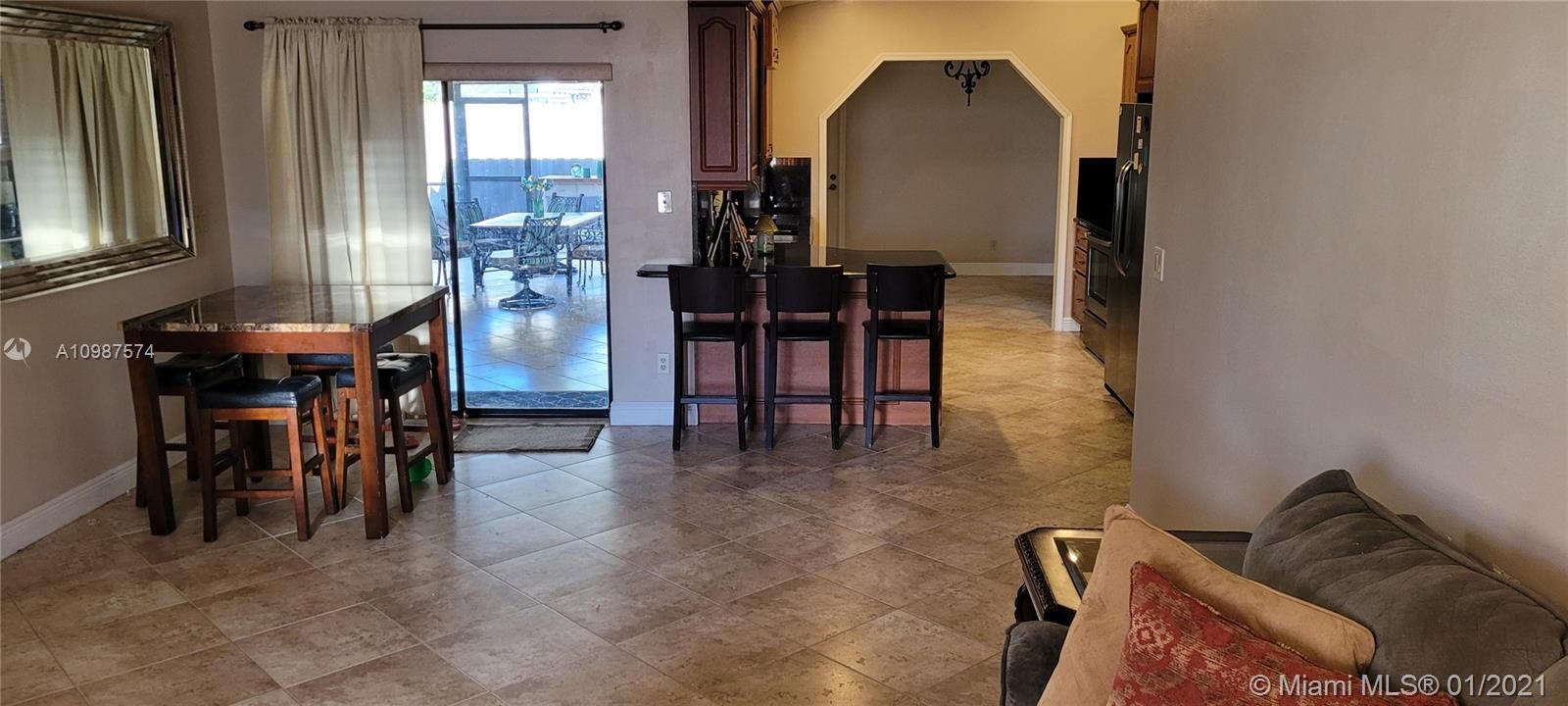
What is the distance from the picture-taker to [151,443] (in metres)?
4.09

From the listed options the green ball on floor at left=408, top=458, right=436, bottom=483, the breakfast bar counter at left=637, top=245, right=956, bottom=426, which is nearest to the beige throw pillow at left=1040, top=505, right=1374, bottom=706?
the green ball on floor at left=408, top=458, right=436, bottom=483

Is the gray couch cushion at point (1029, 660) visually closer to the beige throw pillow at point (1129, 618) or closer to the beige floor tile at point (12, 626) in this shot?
the beige throw pillow at point (1129, 618)

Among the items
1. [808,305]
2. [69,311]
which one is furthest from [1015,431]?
[69,311]

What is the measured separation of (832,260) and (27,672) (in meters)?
3.78

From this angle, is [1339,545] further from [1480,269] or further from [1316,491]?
[1480,269]

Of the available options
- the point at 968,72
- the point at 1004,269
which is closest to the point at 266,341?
the point at 968,72

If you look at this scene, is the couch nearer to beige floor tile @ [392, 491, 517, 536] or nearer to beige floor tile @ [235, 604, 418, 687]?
beige floor tile @ [235, 604, 418, 687]

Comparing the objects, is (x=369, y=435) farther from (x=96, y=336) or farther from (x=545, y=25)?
(x=545, y=25)

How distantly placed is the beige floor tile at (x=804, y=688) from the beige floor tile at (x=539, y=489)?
173 cm

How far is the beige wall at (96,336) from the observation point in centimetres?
406

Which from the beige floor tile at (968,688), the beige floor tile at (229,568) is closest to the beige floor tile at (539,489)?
the beige floor tile at (229,568)

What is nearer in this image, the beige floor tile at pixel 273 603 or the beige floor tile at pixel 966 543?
the beige floor tile at pixel 273 603

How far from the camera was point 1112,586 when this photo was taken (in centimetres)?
175

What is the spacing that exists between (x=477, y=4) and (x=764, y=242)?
5.90 feet
